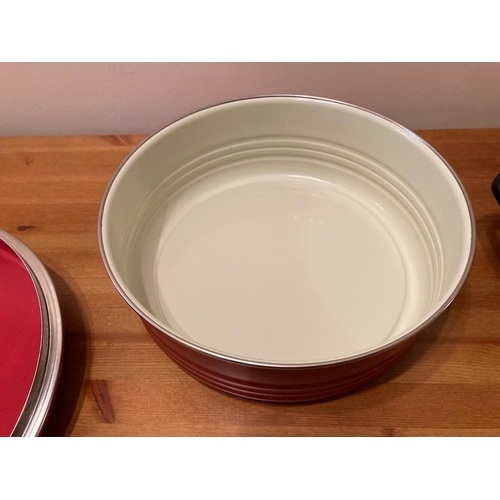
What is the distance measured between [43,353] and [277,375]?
8.7 inches

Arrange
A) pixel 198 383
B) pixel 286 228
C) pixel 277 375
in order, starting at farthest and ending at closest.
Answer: pixel 286 228, pixel 198 383, pixel 277 375

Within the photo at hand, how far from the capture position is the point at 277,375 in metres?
0.37

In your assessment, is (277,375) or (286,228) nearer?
(277,375)

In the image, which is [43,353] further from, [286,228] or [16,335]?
[286,228]

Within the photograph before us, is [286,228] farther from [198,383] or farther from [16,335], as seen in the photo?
[16,335]

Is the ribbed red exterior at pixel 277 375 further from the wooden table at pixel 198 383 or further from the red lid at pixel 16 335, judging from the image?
the red lid at pixel 16 335

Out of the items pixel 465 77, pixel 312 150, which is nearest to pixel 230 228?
pixel 312 150

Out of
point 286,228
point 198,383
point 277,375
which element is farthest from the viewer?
point 286,228

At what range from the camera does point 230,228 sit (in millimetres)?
Answer: 575

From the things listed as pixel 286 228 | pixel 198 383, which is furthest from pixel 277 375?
pixel 286 228

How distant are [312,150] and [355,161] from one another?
6 centimetres

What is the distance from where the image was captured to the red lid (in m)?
0.46

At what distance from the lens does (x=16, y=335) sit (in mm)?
497

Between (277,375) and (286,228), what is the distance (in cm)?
24
